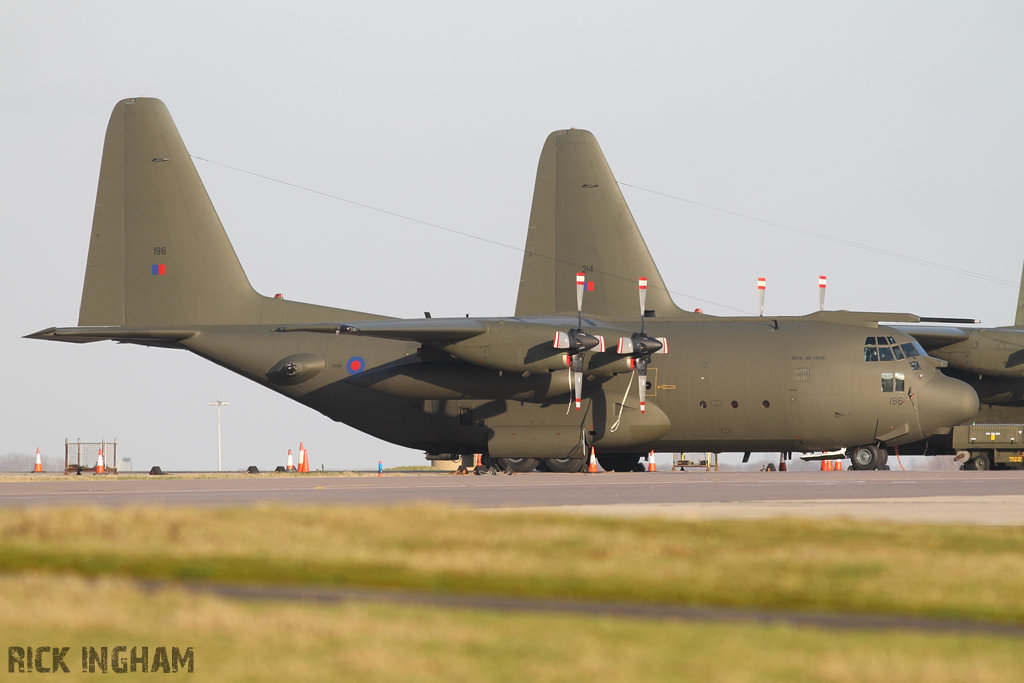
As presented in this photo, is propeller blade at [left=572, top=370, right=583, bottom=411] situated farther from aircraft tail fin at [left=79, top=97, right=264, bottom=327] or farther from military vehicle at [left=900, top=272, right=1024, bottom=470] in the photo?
military vehicle at [left=900, top=272, right=1024, bottom=470]

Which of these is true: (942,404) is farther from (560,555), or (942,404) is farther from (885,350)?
(560,555)

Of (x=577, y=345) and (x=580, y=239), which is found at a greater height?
(x=580, y=239)

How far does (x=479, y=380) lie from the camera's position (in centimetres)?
3422

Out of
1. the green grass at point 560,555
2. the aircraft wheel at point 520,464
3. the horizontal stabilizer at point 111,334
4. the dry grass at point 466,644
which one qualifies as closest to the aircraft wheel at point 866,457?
the aircraft wheel at point 520,464

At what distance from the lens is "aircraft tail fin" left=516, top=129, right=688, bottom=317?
42.2 m

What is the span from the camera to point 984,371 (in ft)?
137

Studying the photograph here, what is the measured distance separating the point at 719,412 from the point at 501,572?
2593cm

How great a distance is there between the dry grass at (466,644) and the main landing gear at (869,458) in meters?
29.4

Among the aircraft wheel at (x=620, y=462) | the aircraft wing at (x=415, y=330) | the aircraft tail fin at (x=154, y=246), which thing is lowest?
the aircraft wheel at (x=620, y=462)

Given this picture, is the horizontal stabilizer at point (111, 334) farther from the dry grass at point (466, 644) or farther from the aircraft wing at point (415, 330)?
the dry grass at point (466, 644)

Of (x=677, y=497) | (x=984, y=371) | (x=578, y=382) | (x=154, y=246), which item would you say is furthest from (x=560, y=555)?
(x=984, y=371)

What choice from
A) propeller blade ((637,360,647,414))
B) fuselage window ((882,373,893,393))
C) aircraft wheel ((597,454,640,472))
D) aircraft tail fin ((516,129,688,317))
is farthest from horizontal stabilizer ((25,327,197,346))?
fuselage window ((882,373,893,393))

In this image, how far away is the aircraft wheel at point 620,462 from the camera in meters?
39.6

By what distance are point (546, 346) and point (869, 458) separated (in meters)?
10.7
